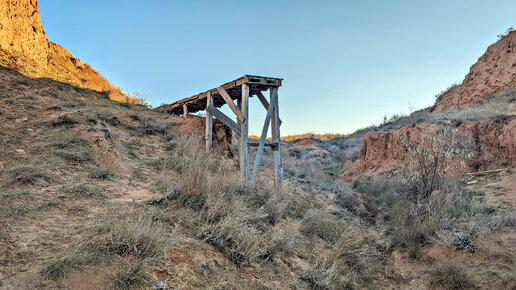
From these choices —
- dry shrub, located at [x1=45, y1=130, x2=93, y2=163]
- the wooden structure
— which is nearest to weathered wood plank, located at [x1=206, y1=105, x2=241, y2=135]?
the wooden structure

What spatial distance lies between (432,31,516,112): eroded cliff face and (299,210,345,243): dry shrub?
18.0 meters

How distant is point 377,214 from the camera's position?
27.2ft

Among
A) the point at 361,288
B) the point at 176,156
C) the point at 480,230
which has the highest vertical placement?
the point at 176,156

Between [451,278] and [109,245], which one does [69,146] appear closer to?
[109,245]

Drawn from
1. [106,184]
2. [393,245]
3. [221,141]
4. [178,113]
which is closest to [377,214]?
[393,245]

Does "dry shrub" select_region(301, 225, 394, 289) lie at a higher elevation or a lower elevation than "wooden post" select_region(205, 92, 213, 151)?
lower

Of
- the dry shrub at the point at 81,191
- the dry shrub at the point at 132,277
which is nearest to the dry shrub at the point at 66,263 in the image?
the dry shrub at the point at 132,277

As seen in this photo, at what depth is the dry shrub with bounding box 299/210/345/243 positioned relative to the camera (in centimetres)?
581

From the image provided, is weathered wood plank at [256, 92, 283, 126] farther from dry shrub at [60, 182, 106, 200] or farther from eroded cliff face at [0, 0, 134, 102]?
eroded cliff face at [0, 0, 134, 102]

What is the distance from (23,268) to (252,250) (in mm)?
2361

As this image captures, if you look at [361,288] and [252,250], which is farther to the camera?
[361,288]

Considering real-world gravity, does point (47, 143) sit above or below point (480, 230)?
above

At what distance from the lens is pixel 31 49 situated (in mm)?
10555

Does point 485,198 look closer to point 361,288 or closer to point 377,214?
point 377,214
